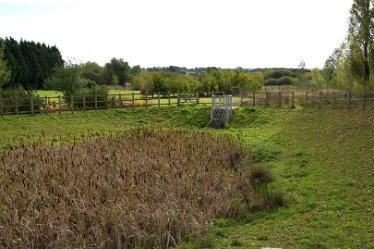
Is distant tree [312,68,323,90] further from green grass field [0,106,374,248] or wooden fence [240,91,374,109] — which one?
green grass field [0,106,374,248]

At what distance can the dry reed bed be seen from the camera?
8.43 m

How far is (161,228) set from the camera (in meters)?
8.59

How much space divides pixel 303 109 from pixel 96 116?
13.0 m

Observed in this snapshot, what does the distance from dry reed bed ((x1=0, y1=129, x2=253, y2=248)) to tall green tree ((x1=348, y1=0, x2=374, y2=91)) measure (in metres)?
18.8

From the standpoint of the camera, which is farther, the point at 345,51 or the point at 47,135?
the point at 345,51

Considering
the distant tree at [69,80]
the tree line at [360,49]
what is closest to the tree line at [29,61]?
the distant tree at [69,80]

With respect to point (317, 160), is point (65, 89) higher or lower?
higher

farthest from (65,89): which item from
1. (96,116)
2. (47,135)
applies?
(47,135)

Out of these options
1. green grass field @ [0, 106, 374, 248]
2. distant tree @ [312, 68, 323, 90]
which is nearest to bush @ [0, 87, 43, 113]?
green grass field @ [0, 106, 374, 248]

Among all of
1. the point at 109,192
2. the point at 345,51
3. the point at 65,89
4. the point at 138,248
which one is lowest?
the point at 138,248

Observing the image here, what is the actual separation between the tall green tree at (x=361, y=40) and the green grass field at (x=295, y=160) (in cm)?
693

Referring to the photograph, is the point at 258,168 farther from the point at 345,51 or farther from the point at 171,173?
the point at 345,51

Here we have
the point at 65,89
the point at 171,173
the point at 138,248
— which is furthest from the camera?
the point at 65,89

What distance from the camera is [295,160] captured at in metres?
15.1
